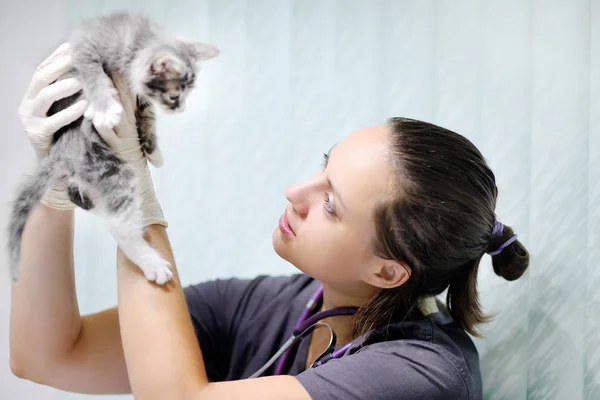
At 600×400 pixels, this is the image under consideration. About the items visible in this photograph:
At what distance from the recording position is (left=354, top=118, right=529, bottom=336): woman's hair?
3.37ft

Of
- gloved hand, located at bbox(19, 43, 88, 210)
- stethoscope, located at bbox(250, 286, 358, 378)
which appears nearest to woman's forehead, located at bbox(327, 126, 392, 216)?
stethoscope, located at bbox(250, 286, 358, 378)

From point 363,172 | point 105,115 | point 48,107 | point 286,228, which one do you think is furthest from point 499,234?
point 48,107

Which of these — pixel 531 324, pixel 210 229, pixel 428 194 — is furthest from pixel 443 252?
pixel 210 229

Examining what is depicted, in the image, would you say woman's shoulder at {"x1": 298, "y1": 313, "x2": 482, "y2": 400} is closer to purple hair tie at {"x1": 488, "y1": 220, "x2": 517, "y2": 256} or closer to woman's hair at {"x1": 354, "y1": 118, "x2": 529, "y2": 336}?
woman's hair at {"x1": 354, "y1": 118, "x2": 529, "y2": 336}

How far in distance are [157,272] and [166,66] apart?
1.22 ft

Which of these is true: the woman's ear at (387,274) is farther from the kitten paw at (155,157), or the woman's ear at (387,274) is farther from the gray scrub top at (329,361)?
the kitten paw at (155,157)

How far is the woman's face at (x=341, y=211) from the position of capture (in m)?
1.04

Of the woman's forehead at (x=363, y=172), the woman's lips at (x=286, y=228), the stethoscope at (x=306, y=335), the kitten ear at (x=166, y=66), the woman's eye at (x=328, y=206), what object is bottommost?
the stethoscope at (x=306, y=335)

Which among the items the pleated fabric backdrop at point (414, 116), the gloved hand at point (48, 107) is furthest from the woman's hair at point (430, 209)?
the gloved hand at point (48, 107)

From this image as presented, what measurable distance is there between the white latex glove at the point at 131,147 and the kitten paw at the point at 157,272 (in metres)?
0.08

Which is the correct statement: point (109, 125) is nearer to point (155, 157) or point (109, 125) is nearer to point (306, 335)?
point (155, 157)

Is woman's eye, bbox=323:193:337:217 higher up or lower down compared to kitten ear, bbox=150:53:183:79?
lower down

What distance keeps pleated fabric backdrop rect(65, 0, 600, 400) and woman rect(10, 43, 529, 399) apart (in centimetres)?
18

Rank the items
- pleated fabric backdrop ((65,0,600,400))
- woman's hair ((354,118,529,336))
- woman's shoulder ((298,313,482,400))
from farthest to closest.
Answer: pleated fabric backdrop ((65,0,600,400)) → woman's hair ((354,118,529,336)) → woman's shoulder ((298,313,482,400))
